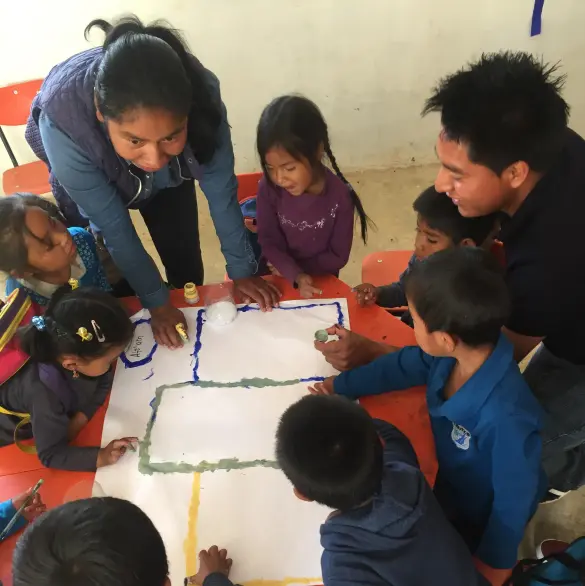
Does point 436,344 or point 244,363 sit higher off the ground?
point 436,344

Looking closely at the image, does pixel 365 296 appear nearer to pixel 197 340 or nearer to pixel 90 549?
pixel 197 340

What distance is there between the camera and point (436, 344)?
2.99ft

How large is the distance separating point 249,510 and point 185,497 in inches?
4.7

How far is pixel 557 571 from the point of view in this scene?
1.19m

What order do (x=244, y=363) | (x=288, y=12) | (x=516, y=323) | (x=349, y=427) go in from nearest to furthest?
(x=349, y=427) < (x=516, y=323) < (x=244, y=363) < (x=288, y=12)

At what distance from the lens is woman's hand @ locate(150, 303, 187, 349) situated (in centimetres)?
120

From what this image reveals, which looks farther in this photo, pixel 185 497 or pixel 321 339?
pixel 321 339

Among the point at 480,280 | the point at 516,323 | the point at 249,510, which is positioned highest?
the point at 480,280

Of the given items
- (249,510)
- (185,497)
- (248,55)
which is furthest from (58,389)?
(248,55)

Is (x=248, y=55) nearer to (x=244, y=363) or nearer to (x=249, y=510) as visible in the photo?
(x=244, y=363)

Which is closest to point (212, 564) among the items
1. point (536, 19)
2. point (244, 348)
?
point (244, 348)

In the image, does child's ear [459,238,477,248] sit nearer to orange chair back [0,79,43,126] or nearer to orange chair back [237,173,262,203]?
orange chair back [237,173,262,203]

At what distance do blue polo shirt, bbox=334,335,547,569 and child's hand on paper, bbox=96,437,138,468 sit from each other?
0.43 m

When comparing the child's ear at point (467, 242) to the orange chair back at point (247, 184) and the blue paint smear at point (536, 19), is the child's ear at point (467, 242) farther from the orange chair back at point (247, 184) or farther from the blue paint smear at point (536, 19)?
the blue paint smear at point (536, 19)
